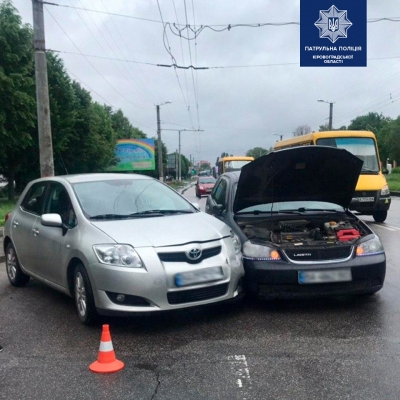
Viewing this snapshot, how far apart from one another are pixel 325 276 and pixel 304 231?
1.24m

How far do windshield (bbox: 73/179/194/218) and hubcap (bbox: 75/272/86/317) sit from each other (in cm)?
70

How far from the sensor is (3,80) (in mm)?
22953

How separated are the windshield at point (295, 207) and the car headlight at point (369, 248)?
1402 mm

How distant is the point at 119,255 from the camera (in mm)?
A: 5531

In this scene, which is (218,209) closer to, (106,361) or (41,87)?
(106,361)

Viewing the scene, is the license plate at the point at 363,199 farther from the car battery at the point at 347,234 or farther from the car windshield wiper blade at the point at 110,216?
the car windshield wiper blade at the point at 110,216

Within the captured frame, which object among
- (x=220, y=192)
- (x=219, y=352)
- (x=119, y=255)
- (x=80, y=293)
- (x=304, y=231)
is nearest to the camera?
(x=219, y=352)

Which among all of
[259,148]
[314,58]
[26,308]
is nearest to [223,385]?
[26,308]

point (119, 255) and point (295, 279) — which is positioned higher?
point (119, 255)

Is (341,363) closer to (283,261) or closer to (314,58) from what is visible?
(283,261)

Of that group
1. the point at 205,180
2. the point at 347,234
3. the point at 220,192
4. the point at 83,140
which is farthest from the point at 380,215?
the point at 83,140

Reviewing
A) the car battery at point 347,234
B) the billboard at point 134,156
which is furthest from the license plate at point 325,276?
the billboard at point 134,156

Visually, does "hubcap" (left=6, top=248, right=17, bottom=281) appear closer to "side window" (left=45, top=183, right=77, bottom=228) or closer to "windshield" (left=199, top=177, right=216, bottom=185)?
"side window" (left=45, top=183, right=77, bottom=228)

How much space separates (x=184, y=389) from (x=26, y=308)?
324cm
